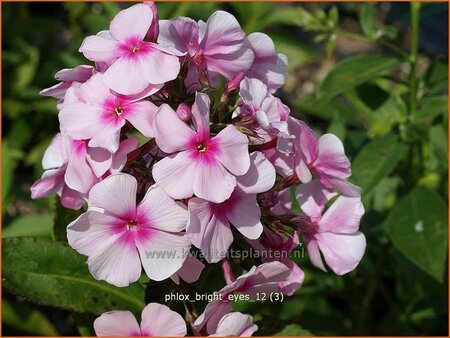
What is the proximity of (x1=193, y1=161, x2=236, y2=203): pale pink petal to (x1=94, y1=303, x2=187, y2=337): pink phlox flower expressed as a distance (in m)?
0.19

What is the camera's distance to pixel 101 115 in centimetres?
105

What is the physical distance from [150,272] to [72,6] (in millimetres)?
2236

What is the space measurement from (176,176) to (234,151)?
0.28ft

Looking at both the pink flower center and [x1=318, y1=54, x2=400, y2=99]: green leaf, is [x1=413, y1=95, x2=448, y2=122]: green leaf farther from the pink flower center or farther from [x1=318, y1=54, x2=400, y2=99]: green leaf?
the pink flower center

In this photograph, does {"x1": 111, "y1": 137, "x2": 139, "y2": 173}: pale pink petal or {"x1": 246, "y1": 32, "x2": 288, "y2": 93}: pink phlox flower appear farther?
{"x1": 246, "y1": 32, "x2": 288, "y2": 93}: pink phlox flower

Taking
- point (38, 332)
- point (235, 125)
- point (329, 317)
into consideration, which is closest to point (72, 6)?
point (38, 332)

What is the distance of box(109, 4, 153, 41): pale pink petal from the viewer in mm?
1081

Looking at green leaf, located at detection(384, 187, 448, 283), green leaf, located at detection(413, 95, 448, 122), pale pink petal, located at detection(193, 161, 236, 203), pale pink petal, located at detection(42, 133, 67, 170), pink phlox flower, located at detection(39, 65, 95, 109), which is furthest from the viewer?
green leaf, located at detection(413, 95, 448, 122)

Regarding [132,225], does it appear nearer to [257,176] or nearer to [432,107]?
[257,176]

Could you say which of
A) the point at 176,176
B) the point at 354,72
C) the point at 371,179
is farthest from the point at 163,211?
the point at 354,72

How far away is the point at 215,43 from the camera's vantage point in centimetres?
112

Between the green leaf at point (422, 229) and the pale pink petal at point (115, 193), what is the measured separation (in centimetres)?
79

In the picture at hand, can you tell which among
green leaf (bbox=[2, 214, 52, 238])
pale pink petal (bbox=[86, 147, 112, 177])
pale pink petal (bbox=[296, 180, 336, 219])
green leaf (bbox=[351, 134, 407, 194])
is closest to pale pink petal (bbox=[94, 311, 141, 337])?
pale pink petal (bbox=[86, 147, 112, 177])

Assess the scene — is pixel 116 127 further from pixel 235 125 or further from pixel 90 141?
pixel 235 125
